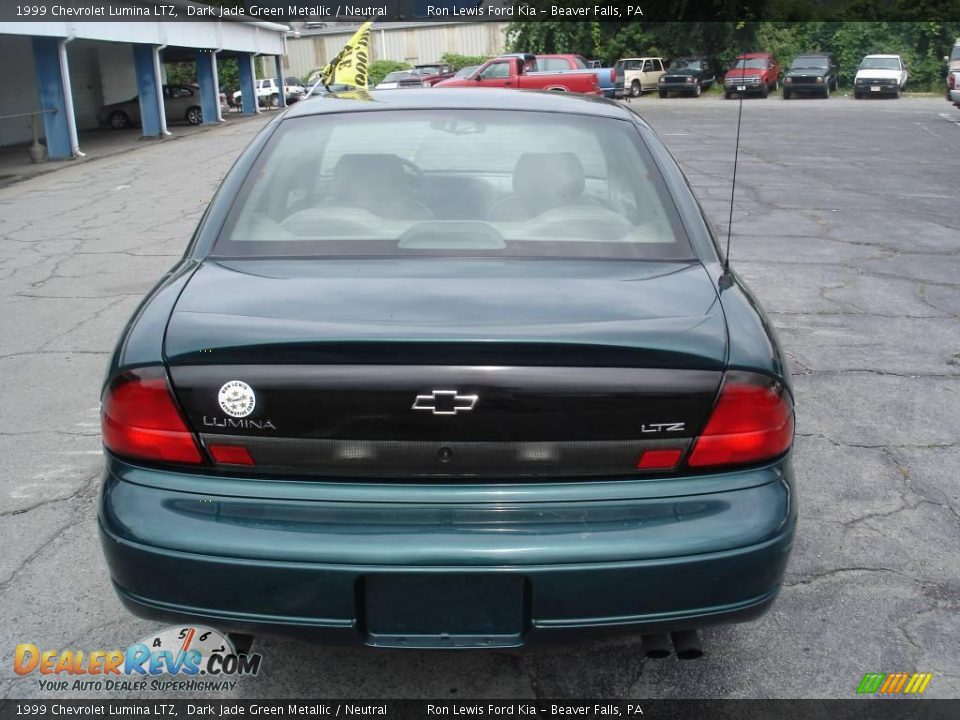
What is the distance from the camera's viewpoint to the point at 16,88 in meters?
24.7

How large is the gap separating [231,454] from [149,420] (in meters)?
0.21

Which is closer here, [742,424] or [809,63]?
[742,424]

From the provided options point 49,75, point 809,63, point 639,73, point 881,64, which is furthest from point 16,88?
point 881,64

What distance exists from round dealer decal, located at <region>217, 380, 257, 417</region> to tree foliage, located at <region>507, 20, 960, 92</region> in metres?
42.0

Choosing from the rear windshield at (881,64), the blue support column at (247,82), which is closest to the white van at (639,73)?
the rear windshield at (881,64)

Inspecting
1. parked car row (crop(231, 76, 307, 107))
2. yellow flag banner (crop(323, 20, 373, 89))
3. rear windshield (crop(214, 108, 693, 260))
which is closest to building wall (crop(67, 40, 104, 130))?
parked car row (crop(231, 76, 307, 107))

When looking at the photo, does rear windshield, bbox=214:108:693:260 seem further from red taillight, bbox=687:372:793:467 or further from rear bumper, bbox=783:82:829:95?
rear bumper, bbox=783:82:829:95

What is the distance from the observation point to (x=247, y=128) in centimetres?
2658

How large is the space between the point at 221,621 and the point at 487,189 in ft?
5.10

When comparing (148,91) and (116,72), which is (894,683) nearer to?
(148,91)

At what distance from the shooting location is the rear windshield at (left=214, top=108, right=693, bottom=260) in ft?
8.82

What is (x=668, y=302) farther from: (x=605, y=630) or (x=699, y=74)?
(x=699, y=74)

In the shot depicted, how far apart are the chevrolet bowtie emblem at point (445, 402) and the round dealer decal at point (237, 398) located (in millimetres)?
369

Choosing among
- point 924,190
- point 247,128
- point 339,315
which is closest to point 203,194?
point 924,190
